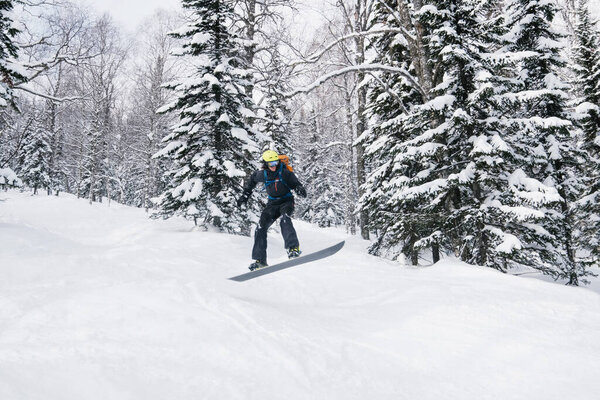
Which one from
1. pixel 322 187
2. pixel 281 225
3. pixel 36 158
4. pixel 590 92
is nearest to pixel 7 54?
pixel 281 225

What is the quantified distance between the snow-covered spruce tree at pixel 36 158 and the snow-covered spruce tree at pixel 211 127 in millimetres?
31473

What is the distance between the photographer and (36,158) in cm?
3562

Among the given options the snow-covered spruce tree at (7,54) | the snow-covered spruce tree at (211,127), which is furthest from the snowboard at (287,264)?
the snow-covered spruce tree at (7,54)

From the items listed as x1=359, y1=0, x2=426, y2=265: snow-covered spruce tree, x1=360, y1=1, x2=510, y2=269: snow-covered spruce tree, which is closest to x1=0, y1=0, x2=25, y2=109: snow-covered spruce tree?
x1=359, y1=0, x2=426, y2=265: snow-covered spruce tree

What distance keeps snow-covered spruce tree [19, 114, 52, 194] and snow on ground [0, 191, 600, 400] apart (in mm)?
37752

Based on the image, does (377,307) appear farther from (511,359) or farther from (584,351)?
(584,351)

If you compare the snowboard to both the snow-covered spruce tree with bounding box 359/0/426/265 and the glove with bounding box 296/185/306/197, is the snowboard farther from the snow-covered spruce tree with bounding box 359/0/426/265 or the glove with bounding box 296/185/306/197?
the snow-covered spruce tree with bounding box 359/0/426/265

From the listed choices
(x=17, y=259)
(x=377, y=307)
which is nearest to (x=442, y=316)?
(x=377, y=307)

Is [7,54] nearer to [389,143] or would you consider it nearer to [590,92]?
[389,143]

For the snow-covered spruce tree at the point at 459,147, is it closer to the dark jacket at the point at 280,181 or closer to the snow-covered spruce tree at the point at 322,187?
the dark jacket at the point at 280,181

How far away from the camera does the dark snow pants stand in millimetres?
6840

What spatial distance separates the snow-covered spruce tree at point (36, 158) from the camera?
3547cm

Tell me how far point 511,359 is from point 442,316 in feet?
2.93

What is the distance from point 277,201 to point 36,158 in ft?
129
